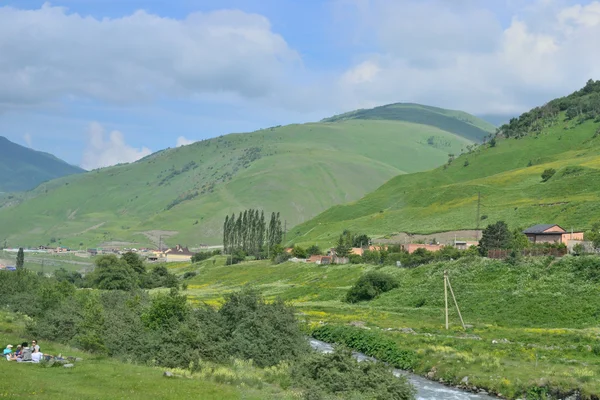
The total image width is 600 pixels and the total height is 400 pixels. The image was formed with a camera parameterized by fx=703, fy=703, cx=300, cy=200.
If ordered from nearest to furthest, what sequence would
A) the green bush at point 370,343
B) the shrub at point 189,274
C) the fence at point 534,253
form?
the green bush at point 370,343 < the fence at point 534,253 < the shrub at point 189,274

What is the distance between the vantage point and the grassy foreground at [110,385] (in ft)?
105

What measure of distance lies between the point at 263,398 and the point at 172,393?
185 inches

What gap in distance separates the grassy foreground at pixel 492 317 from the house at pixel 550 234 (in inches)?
1630

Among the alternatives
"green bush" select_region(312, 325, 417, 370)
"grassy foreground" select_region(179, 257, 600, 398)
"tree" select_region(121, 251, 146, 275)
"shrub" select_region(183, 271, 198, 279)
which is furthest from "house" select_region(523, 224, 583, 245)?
"shrub" select_region(183, 271, 198, 279)

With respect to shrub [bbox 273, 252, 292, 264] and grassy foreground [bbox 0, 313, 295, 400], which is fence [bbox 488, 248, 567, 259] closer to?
grassy foreground [bbox 0, 313, 295, 400]

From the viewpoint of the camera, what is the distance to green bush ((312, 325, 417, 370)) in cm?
5784

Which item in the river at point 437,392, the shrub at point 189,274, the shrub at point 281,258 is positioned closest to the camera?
the river at point 437,392

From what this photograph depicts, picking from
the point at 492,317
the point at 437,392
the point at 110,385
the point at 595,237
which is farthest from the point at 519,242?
the point at 110,385

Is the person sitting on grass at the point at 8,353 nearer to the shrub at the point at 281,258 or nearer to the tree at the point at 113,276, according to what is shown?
the tree at the point at 113,276

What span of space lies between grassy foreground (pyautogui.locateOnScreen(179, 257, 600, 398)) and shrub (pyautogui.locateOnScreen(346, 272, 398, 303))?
173 centimetres

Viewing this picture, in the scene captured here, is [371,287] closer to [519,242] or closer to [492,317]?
[492,317]

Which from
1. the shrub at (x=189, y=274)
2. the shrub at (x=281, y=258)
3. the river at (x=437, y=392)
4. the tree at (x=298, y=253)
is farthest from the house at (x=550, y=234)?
the river at (x=437, y=392)

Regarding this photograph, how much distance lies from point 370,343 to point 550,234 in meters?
92.9

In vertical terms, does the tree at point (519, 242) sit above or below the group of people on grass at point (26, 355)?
above
